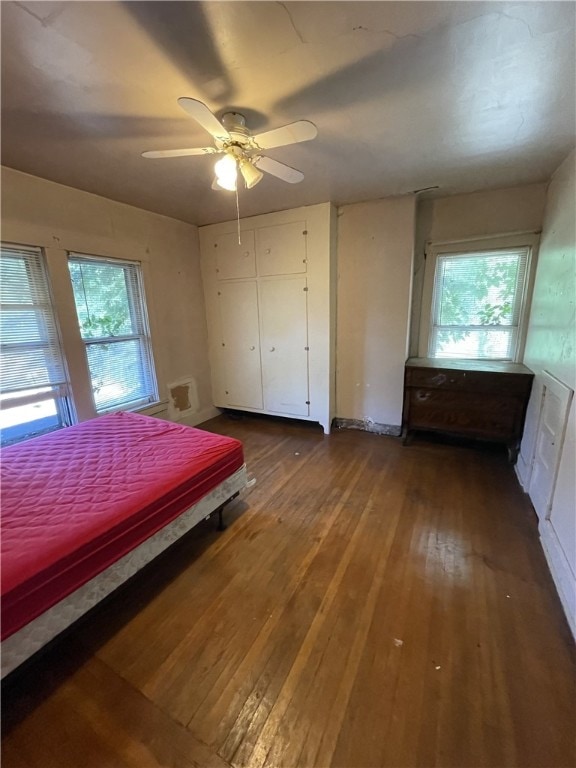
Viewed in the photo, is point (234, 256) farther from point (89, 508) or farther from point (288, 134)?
point (89, 508)

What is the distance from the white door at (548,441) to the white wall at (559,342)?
6 cm

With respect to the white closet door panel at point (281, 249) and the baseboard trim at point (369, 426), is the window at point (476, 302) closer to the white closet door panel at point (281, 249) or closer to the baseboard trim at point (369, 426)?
the baseboard trim at point (369, 426)

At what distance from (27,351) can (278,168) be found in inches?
92.4

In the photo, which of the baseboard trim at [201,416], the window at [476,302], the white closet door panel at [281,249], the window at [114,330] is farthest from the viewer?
the baseboard trim at [201,416]

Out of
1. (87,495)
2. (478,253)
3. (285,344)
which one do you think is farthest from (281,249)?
(87,495)

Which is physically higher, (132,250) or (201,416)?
(132,250)

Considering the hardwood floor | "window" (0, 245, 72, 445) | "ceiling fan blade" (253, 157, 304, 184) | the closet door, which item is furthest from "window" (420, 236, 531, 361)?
"window" (0, 245, 72, 445)

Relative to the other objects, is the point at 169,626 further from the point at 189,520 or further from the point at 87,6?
the point at 87,6

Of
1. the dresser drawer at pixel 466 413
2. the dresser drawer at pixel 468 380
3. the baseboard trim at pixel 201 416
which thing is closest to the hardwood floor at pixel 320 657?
the dresser drawer at pixel 466 413

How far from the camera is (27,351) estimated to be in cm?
242

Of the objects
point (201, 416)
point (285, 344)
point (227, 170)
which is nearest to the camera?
point (227, 170)

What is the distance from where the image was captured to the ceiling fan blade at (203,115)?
1.22 meters

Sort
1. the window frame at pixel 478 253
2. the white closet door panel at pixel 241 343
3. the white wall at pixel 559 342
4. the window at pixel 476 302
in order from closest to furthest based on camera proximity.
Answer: the white wall at pixel 559 342 < the window frame at pixel 478 253 < the window at pixel 476 302 < the white closet door panel at pixel 241 343

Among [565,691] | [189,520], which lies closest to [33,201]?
[189,520]
